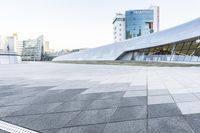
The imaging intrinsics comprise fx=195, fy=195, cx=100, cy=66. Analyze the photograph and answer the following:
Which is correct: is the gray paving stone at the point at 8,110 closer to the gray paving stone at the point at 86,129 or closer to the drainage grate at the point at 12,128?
the drainage grate at the point at 12,128

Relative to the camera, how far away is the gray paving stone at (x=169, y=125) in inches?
140

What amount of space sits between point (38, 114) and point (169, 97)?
396 centimetres

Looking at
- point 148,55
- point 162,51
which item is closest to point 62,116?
point 162,51

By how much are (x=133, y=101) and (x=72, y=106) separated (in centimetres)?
178

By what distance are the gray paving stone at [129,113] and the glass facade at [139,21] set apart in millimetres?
130312

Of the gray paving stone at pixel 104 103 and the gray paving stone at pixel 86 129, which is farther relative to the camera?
the gray paving stone at pixel 104 103

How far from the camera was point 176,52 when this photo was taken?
32.4 metres

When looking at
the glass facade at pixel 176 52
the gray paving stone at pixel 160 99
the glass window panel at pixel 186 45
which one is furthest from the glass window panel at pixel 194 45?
the gray paving stone at pixel 160 99

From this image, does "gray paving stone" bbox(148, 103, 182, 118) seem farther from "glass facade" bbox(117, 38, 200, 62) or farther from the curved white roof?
"glass facade" bbox(117, 38, 200, 62)

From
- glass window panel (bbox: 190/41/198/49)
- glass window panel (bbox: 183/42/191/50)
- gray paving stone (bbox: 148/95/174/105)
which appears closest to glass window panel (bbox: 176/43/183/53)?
glass window panel (bbox: 183/42/191/50)

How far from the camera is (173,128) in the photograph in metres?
3.67

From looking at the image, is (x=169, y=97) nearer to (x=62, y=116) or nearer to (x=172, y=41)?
(x=62, y=116)

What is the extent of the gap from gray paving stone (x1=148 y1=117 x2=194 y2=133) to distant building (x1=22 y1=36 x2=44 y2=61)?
441 ft

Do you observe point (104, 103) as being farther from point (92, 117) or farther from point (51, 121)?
point (51, 121)
